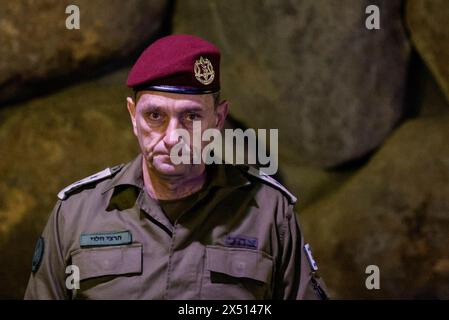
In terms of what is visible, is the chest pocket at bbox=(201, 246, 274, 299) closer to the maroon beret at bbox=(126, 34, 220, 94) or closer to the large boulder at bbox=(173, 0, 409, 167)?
the maroon beret at bbox=(126, 34, 220, 94)

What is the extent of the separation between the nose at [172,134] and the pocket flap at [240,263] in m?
0.19

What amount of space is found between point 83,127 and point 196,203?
1.57 ft

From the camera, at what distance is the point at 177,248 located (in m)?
1.12

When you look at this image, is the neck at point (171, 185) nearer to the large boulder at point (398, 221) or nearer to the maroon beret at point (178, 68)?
the maroon beret at point (178, 68)

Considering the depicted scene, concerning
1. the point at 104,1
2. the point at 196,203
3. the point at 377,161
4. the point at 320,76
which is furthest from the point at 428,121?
the point at 104,1

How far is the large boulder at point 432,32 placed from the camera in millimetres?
1413

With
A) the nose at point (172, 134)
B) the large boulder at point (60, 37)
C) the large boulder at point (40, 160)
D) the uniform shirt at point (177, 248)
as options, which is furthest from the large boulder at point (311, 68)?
the nose at point (172, 134)

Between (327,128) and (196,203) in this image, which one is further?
(327,128)

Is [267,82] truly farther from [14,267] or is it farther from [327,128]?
[14,267]

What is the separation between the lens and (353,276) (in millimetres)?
1476

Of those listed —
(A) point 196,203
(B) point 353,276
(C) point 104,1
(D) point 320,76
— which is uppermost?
(C) point 104,1

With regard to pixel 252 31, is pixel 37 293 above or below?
below

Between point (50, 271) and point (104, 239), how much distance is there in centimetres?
10

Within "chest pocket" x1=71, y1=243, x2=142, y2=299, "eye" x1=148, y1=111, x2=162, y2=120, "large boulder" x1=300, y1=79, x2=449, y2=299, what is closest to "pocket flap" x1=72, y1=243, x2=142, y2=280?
"chest pocket" x1=71, y1=243, x2=142, y2=299
